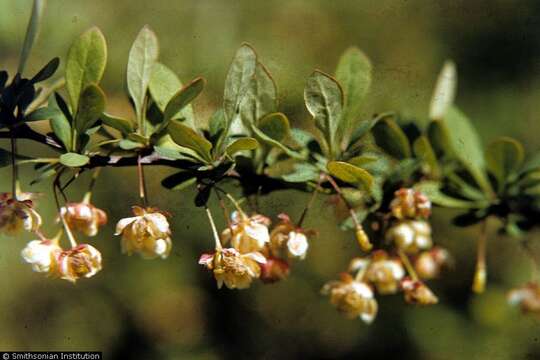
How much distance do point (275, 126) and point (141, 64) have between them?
10.2 inches

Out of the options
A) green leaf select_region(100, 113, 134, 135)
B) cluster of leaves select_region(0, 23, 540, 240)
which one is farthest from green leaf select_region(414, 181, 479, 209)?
green leaf select_region(100, 113, 134, 135)

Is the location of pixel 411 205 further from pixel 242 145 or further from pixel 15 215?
pixel 15 215

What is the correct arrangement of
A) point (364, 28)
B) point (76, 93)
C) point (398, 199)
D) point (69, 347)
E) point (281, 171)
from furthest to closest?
1. point (364, 28)
2. point (69, 347)
3. point (281, 171)
4. point (398, 199)
5. point (76, 93)

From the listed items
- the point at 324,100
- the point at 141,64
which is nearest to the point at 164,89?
the point at 141,64

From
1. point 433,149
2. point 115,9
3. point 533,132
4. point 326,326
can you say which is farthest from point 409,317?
point 115,9

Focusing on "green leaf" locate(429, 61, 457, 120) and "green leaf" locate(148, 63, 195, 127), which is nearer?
"green leaf" locate(148, 63, 195, 127)

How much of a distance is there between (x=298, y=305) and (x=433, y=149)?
3.48ft

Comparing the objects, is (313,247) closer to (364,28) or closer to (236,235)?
(364,28)

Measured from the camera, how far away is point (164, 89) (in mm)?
1240

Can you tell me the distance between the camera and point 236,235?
1.23 m

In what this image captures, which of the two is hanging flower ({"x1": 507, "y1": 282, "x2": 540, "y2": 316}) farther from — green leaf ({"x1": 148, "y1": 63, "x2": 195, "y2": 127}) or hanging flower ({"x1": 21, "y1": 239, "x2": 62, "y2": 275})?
hanging flower ({"x1": 21, "y1": 239, "x2": 62, "y2": 275})

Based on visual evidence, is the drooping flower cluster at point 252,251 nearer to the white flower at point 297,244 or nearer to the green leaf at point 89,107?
the white flower at point 297,244

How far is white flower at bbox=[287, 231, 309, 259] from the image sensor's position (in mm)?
1269

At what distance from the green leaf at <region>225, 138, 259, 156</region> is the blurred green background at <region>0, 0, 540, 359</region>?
109cm
